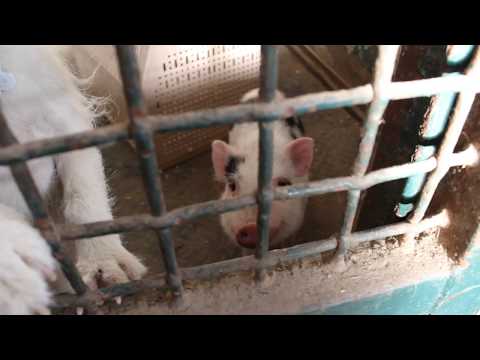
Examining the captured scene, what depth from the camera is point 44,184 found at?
5.28 ft

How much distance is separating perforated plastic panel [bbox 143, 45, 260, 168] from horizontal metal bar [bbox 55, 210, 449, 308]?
128cm

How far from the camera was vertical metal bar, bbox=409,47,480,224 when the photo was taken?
1.11 metres

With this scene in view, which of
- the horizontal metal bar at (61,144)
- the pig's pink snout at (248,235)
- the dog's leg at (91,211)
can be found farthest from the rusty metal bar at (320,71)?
the horizontal metal bar at (61,144)

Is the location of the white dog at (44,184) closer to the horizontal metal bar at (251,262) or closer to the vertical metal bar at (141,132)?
the horizontal metal bar at (251,262)

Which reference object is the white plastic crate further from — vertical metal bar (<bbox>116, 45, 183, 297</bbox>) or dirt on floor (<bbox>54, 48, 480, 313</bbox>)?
vertical metal bar (<bbox>116, 45, 183, 297</bbox>)

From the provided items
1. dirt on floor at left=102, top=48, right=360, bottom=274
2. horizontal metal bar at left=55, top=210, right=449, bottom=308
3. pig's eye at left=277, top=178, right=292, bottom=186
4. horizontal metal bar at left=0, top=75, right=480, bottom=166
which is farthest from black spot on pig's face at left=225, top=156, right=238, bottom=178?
horizontal metal bar at left=0, top=75, right=480, bottom=166

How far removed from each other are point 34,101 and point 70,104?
12 cm

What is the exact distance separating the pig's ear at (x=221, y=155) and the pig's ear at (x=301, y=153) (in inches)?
10.7

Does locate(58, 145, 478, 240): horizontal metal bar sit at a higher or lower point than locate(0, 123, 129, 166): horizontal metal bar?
lower

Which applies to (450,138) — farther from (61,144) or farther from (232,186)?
(232,186)

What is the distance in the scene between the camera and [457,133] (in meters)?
1.21

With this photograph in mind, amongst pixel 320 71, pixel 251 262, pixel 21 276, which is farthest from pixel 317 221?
pixel 21 276

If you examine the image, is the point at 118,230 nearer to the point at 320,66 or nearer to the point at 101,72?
the point at 101,72

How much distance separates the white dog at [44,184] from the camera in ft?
3.93
